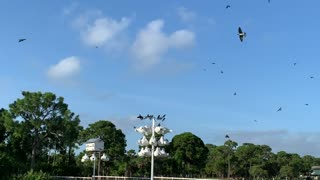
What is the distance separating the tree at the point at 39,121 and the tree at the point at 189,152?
54.1ft

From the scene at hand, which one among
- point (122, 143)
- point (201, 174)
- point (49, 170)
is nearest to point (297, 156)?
point (201, 174)

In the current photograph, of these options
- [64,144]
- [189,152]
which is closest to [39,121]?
[64,144]

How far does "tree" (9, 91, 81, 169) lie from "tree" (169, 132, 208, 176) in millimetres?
16503

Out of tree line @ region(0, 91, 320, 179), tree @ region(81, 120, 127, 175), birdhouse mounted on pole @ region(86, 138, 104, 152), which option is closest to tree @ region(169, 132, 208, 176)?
tree line @ region(0, 91, 320, 179)

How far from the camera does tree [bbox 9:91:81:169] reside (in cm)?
6538

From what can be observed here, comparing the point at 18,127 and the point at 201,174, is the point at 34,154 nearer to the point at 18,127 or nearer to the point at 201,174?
the point at 18,127

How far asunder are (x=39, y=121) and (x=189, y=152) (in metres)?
23.7

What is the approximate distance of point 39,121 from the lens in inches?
2569

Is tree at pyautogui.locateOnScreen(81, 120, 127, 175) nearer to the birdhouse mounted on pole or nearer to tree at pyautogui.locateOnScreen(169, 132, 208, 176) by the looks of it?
tree at pyautogui.locateOnScreen(169, 132, 208, 176)

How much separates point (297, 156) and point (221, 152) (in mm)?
24099

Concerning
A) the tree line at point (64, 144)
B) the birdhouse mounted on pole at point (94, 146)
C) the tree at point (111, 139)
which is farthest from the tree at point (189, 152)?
the birdhouse mounted on pole at point (94, 146)

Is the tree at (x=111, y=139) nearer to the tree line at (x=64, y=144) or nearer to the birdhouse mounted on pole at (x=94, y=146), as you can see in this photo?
the tree line at (x=64, y=144)

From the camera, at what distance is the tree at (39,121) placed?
214 feet

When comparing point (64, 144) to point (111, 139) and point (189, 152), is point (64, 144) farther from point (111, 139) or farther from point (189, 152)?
point (189, 152)
